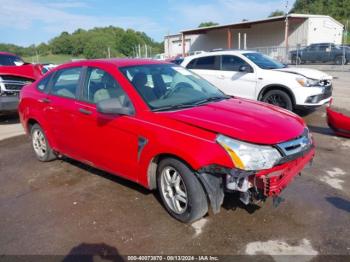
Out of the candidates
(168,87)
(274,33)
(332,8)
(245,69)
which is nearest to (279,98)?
(245,69)

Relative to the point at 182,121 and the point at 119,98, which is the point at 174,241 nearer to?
the point at 182,121

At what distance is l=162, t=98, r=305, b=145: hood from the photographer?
123 inches

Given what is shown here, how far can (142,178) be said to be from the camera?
374 centimetres

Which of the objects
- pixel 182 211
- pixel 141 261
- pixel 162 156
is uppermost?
pixel 162 156

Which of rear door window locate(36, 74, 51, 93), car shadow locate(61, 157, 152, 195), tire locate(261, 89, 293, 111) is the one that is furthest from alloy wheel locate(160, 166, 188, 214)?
tire locate(261, 89, 293, 111)

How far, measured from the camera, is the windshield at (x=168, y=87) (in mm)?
3869

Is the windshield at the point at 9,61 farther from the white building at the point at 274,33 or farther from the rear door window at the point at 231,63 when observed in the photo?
the white building at the point at 274,33

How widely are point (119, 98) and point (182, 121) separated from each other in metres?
0.96

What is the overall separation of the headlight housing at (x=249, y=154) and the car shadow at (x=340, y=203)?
130 centimetres

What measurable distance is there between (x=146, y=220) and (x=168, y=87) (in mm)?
1656

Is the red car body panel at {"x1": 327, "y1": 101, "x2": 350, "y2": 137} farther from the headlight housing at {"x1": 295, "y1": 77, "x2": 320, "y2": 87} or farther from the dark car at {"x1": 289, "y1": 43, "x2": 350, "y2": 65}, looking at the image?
the dark car at {"x1": 289, "y1": 43, "x2": 350, "y2": 65}

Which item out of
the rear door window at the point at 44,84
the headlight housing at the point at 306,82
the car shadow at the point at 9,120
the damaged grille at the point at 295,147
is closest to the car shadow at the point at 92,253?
the damaged grille at the point at 295,147

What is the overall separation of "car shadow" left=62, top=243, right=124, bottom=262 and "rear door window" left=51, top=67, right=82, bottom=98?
6.93 ft

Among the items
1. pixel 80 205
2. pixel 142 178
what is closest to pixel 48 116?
pixel 80 205
